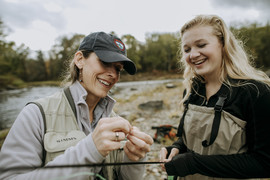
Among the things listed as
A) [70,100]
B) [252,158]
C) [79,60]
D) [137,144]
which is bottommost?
[252,158]

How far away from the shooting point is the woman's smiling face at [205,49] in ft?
5.44

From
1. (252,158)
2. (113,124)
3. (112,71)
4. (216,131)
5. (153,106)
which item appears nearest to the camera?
(113,124)

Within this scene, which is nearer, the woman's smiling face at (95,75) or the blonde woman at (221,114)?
the blonde woman at (221,114)

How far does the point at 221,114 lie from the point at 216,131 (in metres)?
0.19

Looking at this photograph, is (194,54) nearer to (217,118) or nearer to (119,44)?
(217,118)

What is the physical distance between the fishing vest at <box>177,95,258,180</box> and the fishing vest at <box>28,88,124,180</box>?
3.59 feet

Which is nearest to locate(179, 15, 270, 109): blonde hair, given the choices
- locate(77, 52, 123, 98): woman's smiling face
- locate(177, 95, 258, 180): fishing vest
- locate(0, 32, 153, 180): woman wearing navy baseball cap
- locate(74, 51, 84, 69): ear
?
locate(177, 95, 258, 180): fishing vest

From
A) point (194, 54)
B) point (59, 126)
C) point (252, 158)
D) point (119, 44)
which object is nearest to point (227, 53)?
point (194, 54)

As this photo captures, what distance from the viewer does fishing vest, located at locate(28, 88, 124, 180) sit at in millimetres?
1208

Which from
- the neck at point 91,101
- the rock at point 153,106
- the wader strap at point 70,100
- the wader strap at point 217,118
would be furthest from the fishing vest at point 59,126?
the rock at point 153,106

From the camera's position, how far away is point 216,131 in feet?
4.81

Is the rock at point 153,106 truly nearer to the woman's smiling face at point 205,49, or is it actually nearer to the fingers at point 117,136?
the woman's smiling face at point 205,49

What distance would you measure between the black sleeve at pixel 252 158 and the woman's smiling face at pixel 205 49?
1.87 feet

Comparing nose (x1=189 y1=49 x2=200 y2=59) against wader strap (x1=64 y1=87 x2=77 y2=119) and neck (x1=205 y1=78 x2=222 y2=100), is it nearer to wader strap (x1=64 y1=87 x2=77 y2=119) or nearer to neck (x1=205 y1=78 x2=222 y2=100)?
neck (x1=205 y1=78 x2=222 y2=100)
